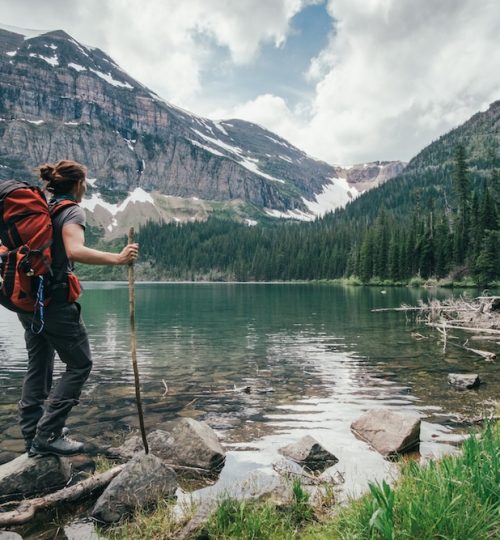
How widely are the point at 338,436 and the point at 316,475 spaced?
2396 millimetres

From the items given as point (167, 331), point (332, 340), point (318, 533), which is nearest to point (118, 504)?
point (318, 533)

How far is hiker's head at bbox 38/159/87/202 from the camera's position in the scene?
696 centimetres

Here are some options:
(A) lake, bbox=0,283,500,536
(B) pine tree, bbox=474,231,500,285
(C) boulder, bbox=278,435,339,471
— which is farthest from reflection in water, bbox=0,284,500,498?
(B) pine tree, bbox=474,231,500,285

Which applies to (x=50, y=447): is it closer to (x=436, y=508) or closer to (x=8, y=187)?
(x=8, y=187)

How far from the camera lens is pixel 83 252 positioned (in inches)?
245

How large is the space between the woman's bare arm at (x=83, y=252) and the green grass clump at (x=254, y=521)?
3.53 metres

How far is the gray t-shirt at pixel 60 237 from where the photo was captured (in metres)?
6.51

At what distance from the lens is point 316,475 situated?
8.05m

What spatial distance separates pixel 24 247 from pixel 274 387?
1103cm

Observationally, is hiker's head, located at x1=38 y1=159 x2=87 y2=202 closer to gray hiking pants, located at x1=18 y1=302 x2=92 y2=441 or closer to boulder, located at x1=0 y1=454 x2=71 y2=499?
gray hiking pants, located at x1=18 y1=302 x2=92 y2=441

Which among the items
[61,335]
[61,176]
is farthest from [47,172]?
[61,335]

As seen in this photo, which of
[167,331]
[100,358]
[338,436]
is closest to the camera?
A: [338,436]

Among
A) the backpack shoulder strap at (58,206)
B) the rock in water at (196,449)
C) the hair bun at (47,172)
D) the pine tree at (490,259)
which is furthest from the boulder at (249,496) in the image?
the pine tree at (490,259)

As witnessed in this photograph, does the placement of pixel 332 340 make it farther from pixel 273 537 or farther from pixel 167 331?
pixel 273 537
